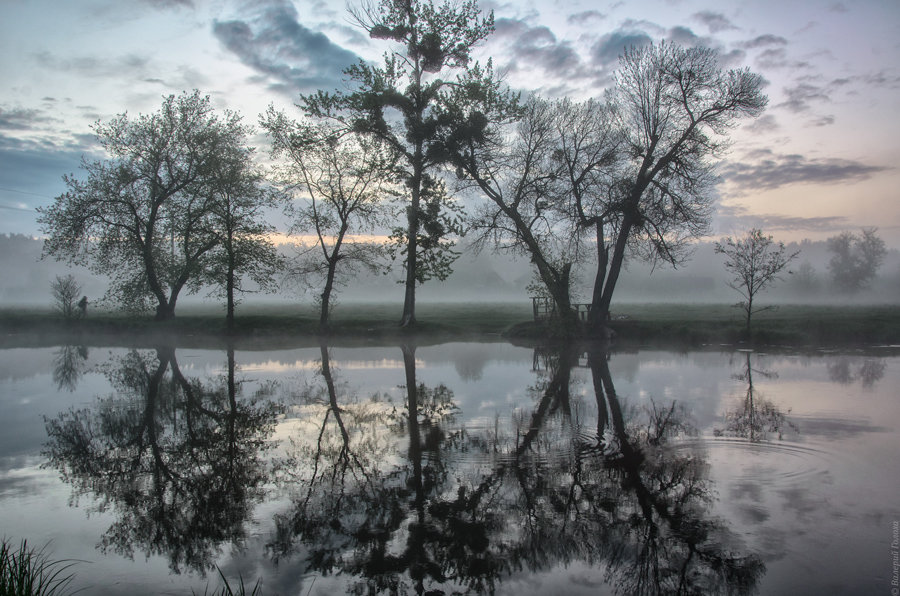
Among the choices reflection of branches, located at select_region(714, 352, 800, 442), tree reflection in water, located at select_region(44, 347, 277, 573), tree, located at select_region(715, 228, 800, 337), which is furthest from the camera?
tree, located at select_region(715, 228, 800, 337)

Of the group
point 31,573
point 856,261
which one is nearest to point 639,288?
point 856,261

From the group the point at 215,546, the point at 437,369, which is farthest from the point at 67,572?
the point at 437,369

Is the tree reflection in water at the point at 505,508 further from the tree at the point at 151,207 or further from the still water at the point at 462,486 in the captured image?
the tree at the point at 151,207

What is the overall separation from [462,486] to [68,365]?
20.2 meters

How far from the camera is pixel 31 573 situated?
4.58m

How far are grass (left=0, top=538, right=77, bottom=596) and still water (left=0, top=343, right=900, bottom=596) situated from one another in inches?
6.6

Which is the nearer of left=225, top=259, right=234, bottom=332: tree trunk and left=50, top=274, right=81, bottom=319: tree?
left=225, top=259, right=234, bottom=332: tree trunk

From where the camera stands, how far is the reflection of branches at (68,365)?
55.3ft

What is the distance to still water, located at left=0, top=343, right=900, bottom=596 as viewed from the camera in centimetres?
507

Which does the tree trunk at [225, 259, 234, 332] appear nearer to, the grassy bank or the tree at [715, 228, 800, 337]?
the grassy bank

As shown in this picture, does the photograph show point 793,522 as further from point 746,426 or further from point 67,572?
point 67,572

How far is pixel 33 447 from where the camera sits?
955cm

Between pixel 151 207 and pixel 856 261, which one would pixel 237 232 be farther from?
pixel 856 261

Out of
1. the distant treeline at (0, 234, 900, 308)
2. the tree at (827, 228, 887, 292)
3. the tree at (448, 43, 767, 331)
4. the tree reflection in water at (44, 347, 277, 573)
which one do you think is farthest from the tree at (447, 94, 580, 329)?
the tree at (827, 228, 887, 292)
